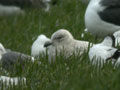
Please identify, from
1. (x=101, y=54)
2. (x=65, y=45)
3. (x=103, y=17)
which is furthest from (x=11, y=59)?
(x=103, y=17)

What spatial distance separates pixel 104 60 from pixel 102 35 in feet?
10.0

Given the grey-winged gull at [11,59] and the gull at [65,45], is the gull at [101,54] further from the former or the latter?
the grey-winged gull at [11,59]

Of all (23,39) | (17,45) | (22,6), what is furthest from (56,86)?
(22,6)

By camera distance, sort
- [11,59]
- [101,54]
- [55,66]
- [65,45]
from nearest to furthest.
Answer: [101,54] → [55,66] → [11,59] → [65,45]

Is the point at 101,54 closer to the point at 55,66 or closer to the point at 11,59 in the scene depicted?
the point at 55,66

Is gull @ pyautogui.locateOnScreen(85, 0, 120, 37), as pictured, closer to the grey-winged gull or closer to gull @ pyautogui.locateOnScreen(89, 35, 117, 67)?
the grey-winged gull

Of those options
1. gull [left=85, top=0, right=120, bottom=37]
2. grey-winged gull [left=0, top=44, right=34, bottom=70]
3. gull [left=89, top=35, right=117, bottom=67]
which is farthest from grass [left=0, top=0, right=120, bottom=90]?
gull [left=85, top=0, right=120, bottom=37]

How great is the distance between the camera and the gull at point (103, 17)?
9.85 metres

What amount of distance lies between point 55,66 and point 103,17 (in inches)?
112

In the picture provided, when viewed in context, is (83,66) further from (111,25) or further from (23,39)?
(23,39)

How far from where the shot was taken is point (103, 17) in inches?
393

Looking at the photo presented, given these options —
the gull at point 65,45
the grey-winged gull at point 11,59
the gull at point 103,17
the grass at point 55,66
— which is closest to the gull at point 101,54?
the grass at point 55,66

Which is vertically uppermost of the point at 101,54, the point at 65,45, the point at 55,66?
the point at 65,45

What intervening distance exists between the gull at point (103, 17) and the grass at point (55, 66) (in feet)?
1.47
